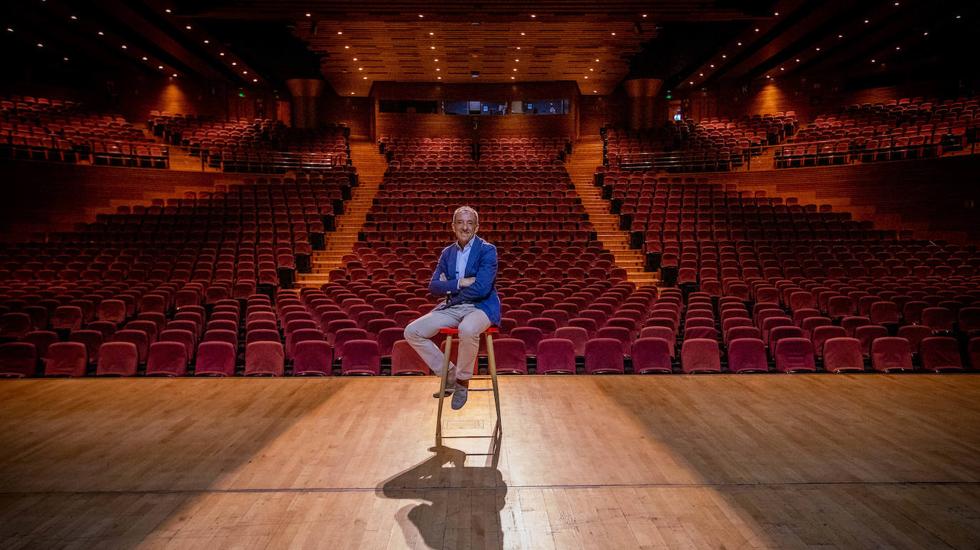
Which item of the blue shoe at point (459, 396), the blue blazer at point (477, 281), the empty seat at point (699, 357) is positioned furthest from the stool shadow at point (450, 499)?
the empty seat at point (699, 357)

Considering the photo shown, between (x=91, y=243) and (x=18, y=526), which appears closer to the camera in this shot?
(x=18, y=526)

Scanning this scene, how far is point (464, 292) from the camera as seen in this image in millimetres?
2979

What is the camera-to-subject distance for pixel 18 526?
226cm

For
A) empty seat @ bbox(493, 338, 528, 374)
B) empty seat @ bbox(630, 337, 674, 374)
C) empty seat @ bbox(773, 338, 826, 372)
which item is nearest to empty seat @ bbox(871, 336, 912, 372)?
empty seat @ bbox(773, 338, 826, 372)

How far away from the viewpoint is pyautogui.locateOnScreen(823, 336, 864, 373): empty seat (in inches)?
197

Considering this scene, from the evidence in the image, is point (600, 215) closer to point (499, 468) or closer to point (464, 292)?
point (464, 292)

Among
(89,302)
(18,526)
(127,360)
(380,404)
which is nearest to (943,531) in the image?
(380,404)

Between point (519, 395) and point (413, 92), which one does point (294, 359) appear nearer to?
point (519, 395)

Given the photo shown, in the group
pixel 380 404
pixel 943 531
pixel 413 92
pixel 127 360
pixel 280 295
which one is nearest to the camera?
pixel 943 531

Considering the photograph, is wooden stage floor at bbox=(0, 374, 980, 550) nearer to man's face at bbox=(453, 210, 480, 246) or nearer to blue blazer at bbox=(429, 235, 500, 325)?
blue blazer at bbox=(429, 235, 500, 325)

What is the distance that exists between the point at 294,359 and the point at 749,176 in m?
11.9

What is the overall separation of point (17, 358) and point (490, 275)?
416 cm

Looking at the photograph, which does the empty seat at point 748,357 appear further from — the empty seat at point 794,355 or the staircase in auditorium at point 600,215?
the staircase in auditorium at point 600,215

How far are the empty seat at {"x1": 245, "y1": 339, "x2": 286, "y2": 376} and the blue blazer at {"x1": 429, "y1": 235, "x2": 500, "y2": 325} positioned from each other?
2.50 m
